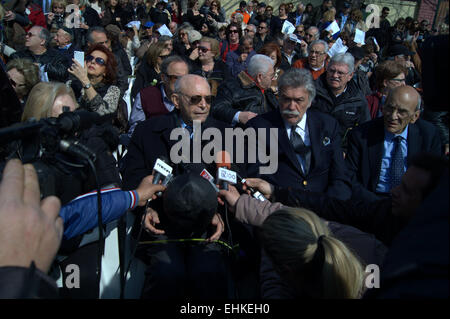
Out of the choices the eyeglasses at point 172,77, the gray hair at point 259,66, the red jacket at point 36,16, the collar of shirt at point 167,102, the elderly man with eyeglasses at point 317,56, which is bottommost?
the collar of shirt at point 167,102

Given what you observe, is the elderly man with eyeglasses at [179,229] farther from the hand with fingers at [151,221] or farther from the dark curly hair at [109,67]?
the dark curly hair at [109,67]

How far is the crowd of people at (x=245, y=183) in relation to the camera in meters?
0.93

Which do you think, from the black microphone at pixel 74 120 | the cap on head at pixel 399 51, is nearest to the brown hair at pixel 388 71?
the cap on head at pixel 399 51

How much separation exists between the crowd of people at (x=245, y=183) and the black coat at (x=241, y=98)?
2 cm

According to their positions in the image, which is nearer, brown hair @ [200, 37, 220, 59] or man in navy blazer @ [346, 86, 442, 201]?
man in navy blazer @ [346, 86, 442, 201]

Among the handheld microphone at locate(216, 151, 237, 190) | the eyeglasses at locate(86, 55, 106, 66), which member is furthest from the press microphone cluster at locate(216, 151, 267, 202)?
the eyeglasses at locate(86, 55, 106, 66)

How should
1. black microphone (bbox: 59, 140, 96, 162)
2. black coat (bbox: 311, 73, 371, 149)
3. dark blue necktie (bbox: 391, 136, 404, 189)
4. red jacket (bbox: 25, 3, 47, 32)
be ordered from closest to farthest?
black microphone (bbox: 59, 140, 96, 162) < dark blue necktie (bbox: 391, 136, 404, 189) < black coat (bbox: 311, 73, 371, 149) < red jacket (bbox: 25, 3, 47, 32)

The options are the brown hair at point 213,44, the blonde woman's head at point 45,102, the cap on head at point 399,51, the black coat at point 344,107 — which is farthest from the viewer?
the cap on head at point 399,51

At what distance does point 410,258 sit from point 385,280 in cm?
7

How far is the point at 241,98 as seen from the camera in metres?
4.02

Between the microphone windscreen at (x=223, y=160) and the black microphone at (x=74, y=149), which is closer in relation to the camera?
the black microphone at (x=74, y=149)

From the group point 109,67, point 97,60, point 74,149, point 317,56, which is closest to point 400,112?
point 317,56

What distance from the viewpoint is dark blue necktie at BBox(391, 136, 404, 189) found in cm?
311

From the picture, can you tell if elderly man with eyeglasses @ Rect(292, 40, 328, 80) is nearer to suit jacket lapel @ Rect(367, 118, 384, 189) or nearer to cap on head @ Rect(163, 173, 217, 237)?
suit jacket lapel @ Rect(367, 118, 384, 189)
